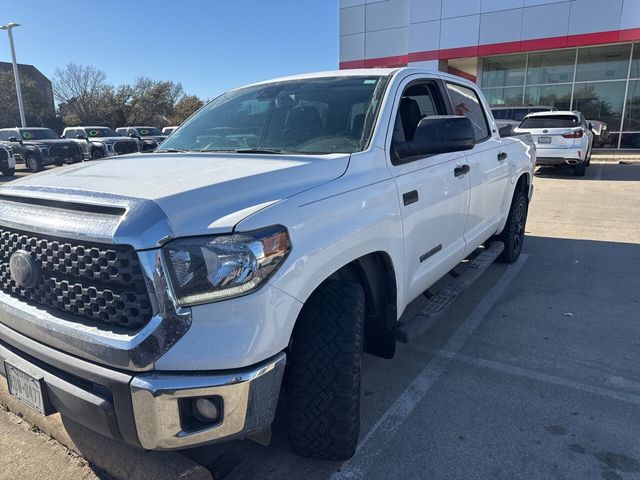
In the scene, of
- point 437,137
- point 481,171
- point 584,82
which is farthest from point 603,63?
point 437,137

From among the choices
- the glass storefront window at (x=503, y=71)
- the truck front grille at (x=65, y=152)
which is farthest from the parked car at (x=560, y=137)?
the truck front grille at (x=65, y=152)

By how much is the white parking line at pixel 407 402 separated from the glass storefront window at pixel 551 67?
19.6m

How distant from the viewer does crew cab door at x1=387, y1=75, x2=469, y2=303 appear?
289cm

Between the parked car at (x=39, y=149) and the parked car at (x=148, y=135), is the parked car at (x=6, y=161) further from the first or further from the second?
the parked car at (x=148, y=135)

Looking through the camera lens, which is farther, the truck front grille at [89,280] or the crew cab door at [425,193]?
the crew cab door at [425,193]

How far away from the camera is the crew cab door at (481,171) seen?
13.1ft

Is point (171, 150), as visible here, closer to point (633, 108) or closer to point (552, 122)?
point (552, 122)

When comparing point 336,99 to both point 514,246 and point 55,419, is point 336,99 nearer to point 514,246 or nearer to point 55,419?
point 55,419

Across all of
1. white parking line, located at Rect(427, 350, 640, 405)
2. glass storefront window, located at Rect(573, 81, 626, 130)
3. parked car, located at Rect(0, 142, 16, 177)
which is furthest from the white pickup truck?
glass storefront window, located at Rect(573, 81, 626, 130)

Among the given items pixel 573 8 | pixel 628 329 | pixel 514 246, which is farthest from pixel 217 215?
pixel 573 8

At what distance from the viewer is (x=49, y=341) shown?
6.78ft

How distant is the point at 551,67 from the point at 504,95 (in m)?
2.15

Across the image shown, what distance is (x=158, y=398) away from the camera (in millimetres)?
1770

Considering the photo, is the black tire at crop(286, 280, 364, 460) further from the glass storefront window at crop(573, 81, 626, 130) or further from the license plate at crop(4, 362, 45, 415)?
the glass storefront window at crop(573, 81, 626, 130)
